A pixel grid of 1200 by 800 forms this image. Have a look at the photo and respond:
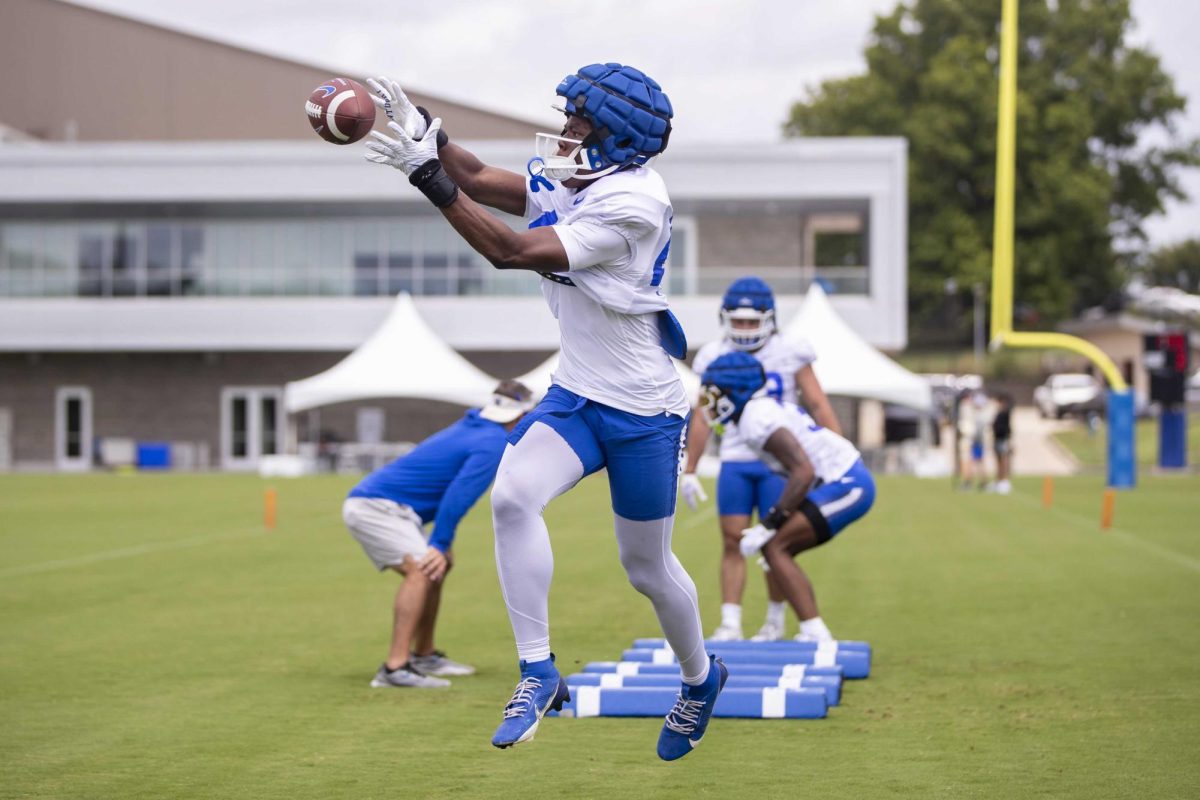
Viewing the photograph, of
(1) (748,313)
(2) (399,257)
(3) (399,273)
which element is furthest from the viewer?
Answer: (2) (399,257)

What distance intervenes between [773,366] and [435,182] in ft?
18.2

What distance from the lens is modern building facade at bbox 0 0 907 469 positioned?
5044 centimetres

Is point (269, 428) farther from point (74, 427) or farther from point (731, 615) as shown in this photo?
point (731, 615)

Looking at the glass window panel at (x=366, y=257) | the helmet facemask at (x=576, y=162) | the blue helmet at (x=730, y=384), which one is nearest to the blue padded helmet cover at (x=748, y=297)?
the blue helmet at (x=730, y=384)

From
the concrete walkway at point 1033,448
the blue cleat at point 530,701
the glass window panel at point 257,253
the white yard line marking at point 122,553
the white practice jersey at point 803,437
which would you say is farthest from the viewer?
the glass window panel at point 257,253

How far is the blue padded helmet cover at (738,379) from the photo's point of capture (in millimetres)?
10062

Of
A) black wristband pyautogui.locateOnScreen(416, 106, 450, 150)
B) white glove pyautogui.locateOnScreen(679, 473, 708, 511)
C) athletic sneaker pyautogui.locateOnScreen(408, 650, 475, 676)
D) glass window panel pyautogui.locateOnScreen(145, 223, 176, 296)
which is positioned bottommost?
athletic sneaker pyautogui.locateOnScreen(408, 650, 475, 676)

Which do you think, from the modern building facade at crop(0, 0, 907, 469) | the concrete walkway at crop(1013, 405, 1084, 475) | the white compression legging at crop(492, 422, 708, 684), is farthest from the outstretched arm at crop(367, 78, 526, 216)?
the modern building facade at crop(0, 0, 907, 469)

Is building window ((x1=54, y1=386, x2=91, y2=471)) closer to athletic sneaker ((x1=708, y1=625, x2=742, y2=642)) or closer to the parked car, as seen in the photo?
the parked car

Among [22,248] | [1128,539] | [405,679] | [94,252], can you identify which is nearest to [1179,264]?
[94,252]

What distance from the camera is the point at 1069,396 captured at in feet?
215

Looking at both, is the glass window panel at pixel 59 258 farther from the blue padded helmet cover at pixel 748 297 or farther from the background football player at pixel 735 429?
the blue padded helmet cover at pixel 748 297

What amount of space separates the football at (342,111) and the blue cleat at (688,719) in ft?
8.45

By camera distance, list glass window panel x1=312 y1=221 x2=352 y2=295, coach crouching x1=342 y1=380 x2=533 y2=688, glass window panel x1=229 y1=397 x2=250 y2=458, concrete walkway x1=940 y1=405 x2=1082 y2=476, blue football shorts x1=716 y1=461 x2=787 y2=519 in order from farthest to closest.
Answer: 1. glass window panel x1=229 y1=397 x2=250 y2=458
2. glass window panel x1=312 y1=221 x2=352 y2=295
3. concrete walkway x1=940 y1=405 x2=1082 y2=476
4. blue football shorts x1=716 y1=461 x2=787 y2=519
5. coach crouching x1=342 y1=380 x2=533 y2=688
